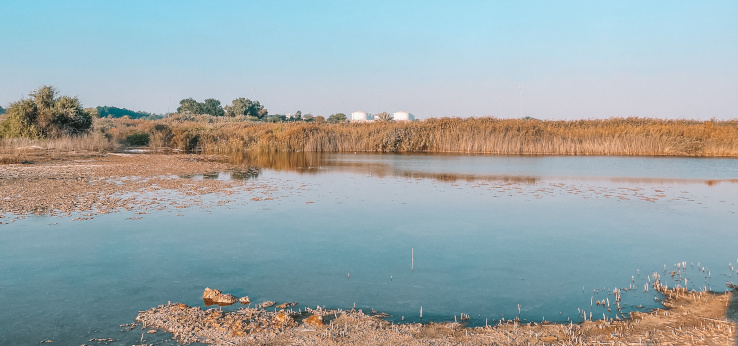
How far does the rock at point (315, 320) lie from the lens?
5070mm

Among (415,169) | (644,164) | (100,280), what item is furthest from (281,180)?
(644,164)

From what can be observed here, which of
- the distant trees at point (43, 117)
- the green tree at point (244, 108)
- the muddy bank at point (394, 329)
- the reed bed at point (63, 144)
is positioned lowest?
the muddy bank at point (394, 329)

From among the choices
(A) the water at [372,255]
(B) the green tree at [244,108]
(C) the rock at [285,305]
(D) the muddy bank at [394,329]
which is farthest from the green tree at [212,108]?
(D) the muddy bank at [394,329]

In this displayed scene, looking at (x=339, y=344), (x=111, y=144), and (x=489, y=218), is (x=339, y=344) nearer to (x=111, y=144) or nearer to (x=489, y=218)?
(x=489, y=218)

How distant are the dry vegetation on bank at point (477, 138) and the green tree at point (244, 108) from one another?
4196 centimetres

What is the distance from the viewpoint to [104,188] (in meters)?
14.6

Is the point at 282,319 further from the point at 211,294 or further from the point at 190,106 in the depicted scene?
the point at 190,106

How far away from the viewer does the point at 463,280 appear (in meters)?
6.69

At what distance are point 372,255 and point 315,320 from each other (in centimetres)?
287

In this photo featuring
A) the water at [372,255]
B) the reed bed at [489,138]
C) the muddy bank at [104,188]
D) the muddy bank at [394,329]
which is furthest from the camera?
the reed bed at [489,138]

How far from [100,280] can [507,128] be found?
3338cm

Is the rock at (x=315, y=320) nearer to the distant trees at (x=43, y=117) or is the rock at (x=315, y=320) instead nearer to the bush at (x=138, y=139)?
the distant trees at (x=43, y=117)

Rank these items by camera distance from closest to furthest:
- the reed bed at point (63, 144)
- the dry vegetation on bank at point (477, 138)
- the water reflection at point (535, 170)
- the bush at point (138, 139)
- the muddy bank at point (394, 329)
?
the muddy bank at point (394, 329) < the water reflection at point (535, 170) < the reed bed at point (63, 144) < the dry vegetation on bank at point (477, 138) < the bush at point (138, 139)

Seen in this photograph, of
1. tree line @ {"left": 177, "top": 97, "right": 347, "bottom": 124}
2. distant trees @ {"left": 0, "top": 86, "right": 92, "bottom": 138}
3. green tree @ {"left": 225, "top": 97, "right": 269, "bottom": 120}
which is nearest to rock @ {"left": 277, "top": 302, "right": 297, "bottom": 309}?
distant trees @ {"left": 0, "top": 86, "right": 92, "bottom": 138}
